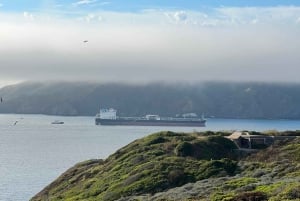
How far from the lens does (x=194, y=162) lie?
1850 inches

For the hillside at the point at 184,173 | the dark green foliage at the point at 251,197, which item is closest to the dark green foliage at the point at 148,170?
the hillside at the point at 184,173

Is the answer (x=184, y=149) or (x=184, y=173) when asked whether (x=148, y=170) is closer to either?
(x=184, y=173)

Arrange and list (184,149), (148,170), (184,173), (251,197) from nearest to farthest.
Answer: (251,197) → (184,173) → (148,170) → (184,149)

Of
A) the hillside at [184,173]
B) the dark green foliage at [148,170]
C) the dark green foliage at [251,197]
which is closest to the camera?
the dark green foliage at [251,197]

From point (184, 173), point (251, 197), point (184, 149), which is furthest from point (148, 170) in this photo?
point (251, 197)

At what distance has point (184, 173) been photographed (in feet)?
143

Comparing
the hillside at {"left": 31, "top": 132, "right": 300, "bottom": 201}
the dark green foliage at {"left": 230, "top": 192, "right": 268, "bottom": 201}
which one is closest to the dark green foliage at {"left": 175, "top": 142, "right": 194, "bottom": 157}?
the hillside at {"left": 31, "top": 132, "right": 300, "bottom": 201}

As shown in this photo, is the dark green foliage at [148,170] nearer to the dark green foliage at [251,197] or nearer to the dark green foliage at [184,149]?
the dark green foliage at [184,149]

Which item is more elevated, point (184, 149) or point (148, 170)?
point (184, 149)

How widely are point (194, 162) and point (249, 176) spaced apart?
841 cm

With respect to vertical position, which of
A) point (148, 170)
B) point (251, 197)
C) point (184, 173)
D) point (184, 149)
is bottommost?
point (184, 173)

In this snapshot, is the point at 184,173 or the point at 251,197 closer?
the point at 251,197

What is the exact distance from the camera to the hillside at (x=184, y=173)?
33000mm

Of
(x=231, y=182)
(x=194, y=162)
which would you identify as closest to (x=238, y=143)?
(x=194, y=162)
